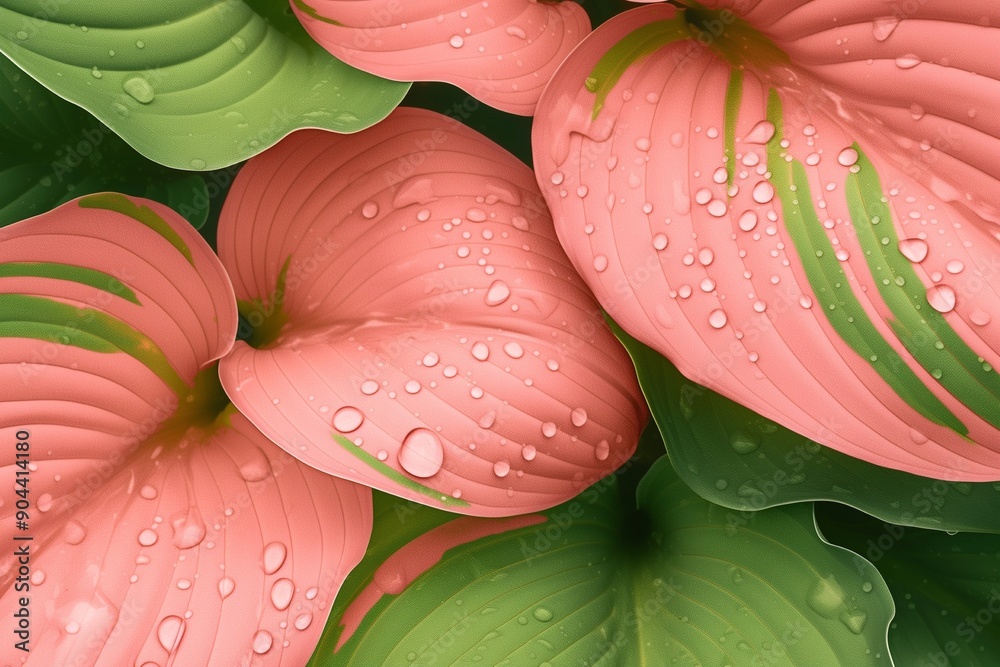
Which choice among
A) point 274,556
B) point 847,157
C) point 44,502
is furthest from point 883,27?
point 44,502

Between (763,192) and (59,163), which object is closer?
(763,192)

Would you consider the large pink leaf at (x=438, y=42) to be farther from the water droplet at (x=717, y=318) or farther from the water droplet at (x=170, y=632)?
the water droplet at (x=170, y=632)

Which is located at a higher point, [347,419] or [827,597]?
[347,419]

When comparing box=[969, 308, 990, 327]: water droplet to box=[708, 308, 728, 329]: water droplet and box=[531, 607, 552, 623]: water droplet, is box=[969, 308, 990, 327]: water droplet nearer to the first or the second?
box=[708, 308, 728, 329]: water droplet

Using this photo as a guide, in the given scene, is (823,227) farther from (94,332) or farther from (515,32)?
(94,332)

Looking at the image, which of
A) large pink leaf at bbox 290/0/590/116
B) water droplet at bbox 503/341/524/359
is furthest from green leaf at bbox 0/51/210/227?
water droplet at bbox 503/341/524/359

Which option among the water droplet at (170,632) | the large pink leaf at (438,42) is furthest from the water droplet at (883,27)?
the water droplet at (170,632)
